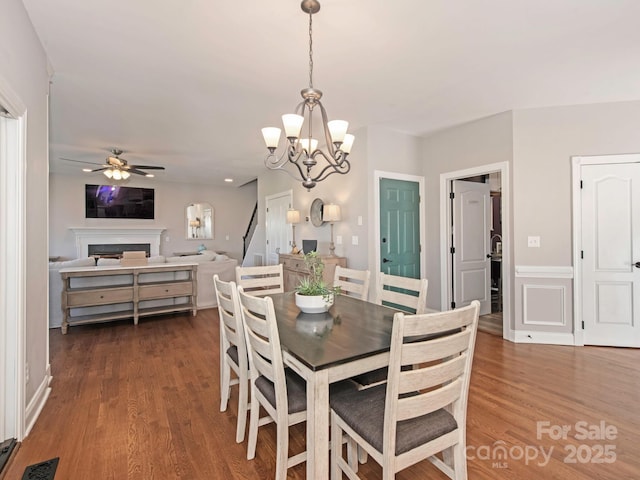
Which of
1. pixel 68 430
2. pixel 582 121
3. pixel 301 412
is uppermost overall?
pixel 582 121

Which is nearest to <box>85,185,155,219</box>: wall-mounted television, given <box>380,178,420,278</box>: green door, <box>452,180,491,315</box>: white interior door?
<box>380,178,420,278</box>: green door

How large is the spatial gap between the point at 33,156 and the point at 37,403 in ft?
5.71

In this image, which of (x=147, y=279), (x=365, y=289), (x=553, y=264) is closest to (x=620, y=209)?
(x=553, y=264)

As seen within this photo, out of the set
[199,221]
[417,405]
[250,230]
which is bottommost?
[417,405]

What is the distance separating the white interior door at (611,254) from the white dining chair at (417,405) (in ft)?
10.4

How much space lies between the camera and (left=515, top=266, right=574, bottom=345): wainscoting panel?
3553 mm

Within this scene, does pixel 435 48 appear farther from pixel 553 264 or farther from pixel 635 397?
pixel 635 397

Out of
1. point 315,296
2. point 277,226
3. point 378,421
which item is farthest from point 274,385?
point 277,226

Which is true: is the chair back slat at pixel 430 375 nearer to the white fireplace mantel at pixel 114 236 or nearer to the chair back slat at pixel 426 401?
the chair back slat at pixel 426 401

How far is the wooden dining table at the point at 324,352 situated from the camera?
1.31 m

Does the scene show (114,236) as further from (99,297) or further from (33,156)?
(33,156)

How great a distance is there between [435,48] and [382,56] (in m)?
0.41

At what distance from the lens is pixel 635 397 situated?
7.82 ft

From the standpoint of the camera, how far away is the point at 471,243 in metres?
4.61
